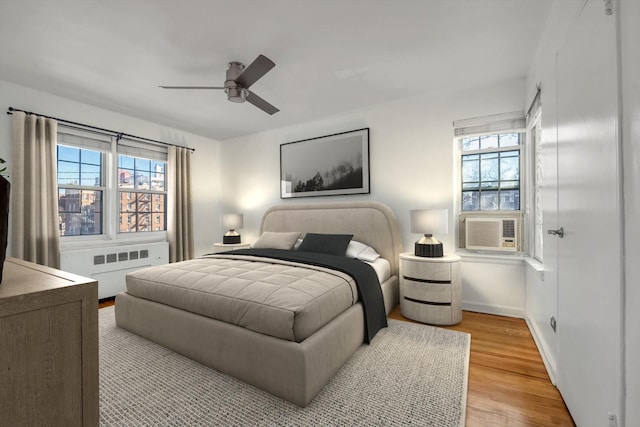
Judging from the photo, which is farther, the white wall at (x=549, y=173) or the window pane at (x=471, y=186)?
the window pane at (x=471, y=186)

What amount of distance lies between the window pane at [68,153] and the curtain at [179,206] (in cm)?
110

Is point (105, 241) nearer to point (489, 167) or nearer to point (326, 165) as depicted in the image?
point (326, 165)

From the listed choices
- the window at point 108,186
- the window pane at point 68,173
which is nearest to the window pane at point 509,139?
the window at point 108,186

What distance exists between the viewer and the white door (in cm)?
105

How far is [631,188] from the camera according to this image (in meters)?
0.95

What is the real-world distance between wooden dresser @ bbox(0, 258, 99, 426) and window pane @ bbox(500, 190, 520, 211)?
3.51 m

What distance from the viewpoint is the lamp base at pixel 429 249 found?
2848 mm

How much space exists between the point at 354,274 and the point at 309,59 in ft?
6.60

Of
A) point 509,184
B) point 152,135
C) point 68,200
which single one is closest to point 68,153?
point 68,200

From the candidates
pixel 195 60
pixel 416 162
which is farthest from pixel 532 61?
pixel 195 60

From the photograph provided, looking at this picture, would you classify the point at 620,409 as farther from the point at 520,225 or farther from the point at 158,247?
the point at 158,247

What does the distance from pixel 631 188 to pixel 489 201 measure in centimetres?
228

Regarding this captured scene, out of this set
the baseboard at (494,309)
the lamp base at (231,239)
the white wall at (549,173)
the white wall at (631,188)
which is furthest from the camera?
the lamp base at (231,239)

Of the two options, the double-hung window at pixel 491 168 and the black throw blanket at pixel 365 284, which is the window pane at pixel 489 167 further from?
the black throw blanket at pixel 365 284
